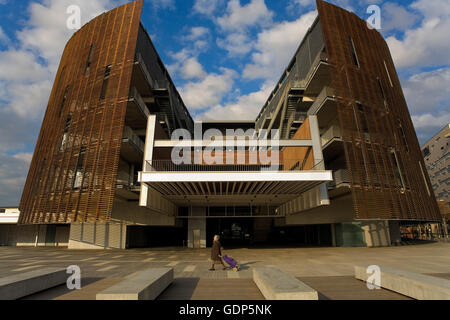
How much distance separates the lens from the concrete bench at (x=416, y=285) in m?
4.38

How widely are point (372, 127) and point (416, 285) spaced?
59.8ft

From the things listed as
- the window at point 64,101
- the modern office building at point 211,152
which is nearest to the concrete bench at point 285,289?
the modern office building at point 211,152

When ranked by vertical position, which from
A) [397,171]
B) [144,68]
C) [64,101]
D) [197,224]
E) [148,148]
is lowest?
[197,224]

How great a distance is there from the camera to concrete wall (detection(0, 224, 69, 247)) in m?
27.5

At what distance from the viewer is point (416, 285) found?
4.96 metres

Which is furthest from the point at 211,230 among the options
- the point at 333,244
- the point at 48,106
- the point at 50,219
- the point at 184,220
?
the point at 48,106

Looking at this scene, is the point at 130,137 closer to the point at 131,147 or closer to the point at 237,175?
the point at 131,147

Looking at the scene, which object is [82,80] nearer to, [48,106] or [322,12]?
[48,106]

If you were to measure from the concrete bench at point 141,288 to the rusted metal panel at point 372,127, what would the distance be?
14.7 m

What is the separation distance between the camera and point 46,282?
6082mm

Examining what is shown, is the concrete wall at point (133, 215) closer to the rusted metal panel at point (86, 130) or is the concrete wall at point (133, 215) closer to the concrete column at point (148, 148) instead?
the rusted metal panel at point (86, 130)

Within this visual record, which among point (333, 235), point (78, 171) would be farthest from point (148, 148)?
point (333, 235)

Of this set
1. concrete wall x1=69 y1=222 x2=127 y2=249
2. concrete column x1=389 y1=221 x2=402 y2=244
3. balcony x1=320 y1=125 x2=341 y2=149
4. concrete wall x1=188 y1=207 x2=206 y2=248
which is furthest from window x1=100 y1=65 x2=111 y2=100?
concrete column x1=389 y1=221 x2=402 y2=244

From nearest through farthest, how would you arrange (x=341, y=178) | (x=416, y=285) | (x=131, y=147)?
(x=416, y=285) → (x=341, y=178) → (x=131, y=147)
